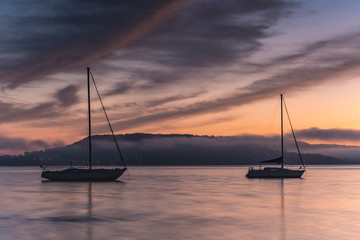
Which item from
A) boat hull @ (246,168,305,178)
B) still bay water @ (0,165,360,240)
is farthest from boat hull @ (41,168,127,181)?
still bay water @ (0,165,360,240)

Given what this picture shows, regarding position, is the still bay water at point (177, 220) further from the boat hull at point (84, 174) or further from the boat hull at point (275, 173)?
the boat hull at point (275, 173)

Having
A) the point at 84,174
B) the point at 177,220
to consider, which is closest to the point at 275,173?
the point at 84,174

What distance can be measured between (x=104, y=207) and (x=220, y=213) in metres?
11.2

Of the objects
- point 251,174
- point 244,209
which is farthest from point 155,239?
point 251,174

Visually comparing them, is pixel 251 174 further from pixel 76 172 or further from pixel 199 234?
pixel 199 234

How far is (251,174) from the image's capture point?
97.9m

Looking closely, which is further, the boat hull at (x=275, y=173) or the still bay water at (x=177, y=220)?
the boat hull at (x=275, y=173)

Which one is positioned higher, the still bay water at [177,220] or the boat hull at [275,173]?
the still bay water at [177,220]

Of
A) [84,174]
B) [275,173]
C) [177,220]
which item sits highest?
[84,174]

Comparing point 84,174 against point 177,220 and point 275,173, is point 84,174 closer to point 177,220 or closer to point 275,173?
point 275,173

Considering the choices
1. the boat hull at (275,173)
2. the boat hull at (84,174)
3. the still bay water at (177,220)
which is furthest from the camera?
the boat hull at (275,173)

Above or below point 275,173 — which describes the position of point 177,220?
above

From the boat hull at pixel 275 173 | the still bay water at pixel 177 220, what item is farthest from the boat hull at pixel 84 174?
the still bay water at pixel 177 220

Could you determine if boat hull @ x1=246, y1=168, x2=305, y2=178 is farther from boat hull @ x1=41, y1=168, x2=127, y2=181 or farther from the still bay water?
the still bay water
